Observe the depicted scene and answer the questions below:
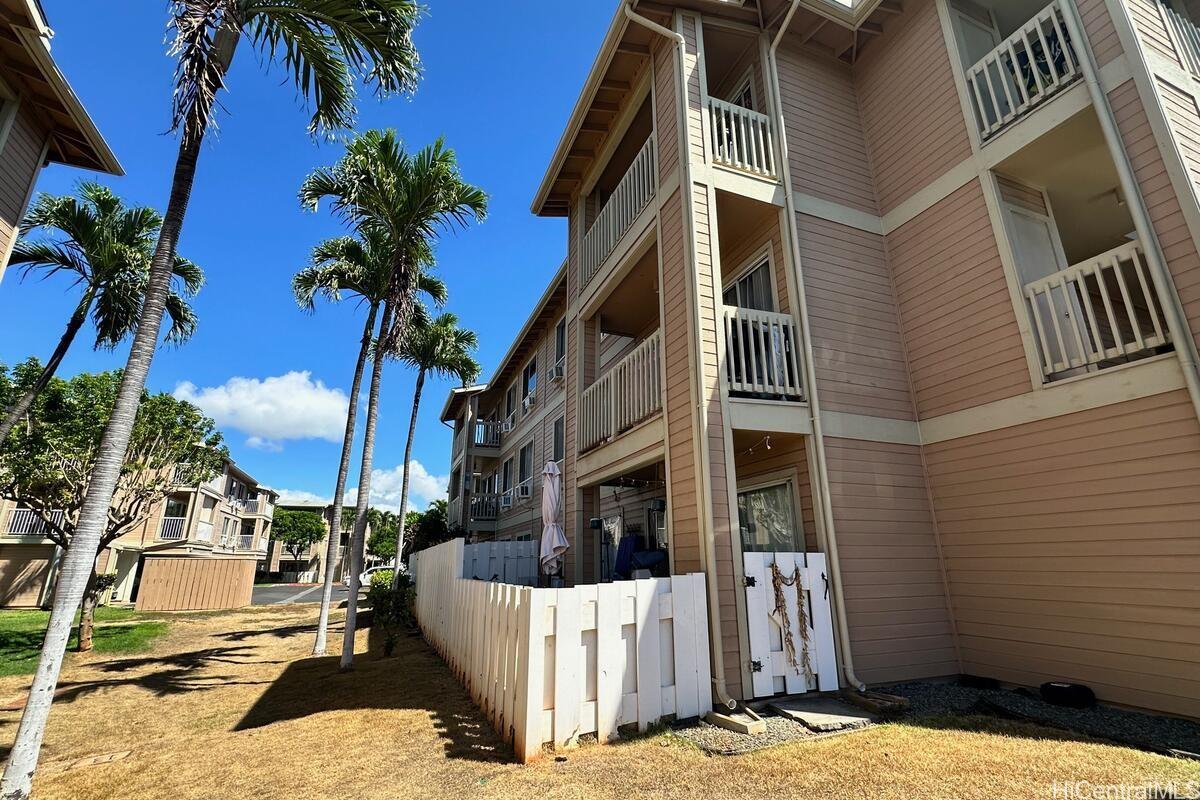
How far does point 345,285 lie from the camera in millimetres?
12344

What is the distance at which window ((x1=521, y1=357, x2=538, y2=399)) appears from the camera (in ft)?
65.1

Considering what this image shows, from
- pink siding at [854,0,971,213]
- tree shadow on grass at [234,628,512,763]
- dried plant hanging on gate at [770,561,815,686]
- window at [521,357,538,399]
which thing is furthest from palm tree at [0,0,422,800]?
window at [521,357,538,399]

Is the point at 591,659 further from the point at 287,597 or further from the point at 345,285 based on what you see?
the point at 287,597

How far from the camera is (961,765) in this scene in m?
3.72

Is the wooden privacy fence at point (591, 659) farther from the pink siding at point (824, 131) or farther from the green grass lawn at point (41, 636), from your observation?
the green grass lawn at point (41, 636)

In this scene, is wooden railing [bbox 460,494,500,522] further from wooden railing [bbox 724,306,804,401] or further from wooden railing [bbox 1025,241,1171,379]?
wooden railing [bbox 1025,241,1171,379]

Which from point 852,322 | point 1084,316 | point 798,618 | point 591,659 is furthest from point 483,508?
point 1084,316

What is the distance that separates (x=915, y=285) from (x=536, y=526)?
12603 mm

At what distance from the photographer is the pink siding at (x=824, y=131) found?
8.11m

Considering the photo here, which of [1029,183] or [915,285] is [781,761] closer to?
[915,285]

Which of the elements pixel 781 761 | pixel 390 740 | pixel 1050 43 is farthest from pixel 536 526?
pixel 1050 43

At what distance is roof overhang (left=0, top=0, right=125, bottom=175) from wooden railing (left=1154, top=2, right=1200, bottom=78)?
48.3ft

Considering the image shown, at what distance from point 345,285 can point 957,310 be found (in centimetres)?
1226

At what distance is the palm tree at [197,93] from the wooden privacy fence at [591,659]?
3.38 meters
